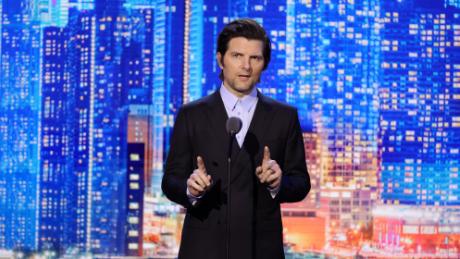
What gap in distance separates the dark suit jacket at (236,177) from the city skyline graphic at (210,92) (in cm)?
424

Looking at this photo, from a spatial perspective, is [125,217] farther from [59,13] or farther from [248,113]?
[248,113]

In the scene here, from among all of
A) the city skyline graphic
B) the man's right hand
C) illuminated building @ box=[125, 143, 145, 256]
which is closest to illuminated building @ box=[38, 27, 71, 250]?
the city skyline graphic

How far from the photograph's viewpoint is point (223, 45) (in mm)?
1681

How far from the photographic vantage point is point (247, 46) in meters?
1.64

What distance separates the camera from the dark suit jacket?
1.57m

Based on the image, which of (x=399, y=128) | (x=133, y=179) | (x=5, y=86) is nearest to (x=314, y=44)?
(x=399, y=128)

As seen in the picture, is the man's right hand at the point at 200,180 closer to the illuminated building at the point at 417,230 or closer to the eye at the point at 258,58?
the eye at the point at 258,58

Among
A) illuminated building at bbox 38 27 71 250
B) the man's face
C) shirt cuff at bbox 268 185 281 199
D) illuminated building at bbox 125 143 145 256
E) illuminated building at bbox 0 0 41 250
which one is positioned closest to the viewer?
shirt cuff at bbox 268 185 281 199

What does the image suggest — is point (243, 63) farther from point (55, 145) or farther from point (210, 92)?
point (55, 145)

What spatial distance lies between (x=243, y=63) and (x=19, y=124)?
14.6ft

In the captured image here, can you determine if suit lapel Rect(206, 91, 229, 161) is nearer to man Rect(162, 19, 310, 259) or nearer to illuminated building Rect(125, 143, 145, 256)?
man Rect(162, 19, 310, 259)

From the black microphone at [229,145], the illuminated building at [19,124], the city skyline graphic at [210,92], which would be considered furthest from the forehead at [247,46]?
the illuminated building at [19,124]

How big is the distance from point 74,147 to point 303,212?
73.1 inches

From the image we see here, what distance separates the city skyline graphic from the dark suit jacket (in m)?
4.24
